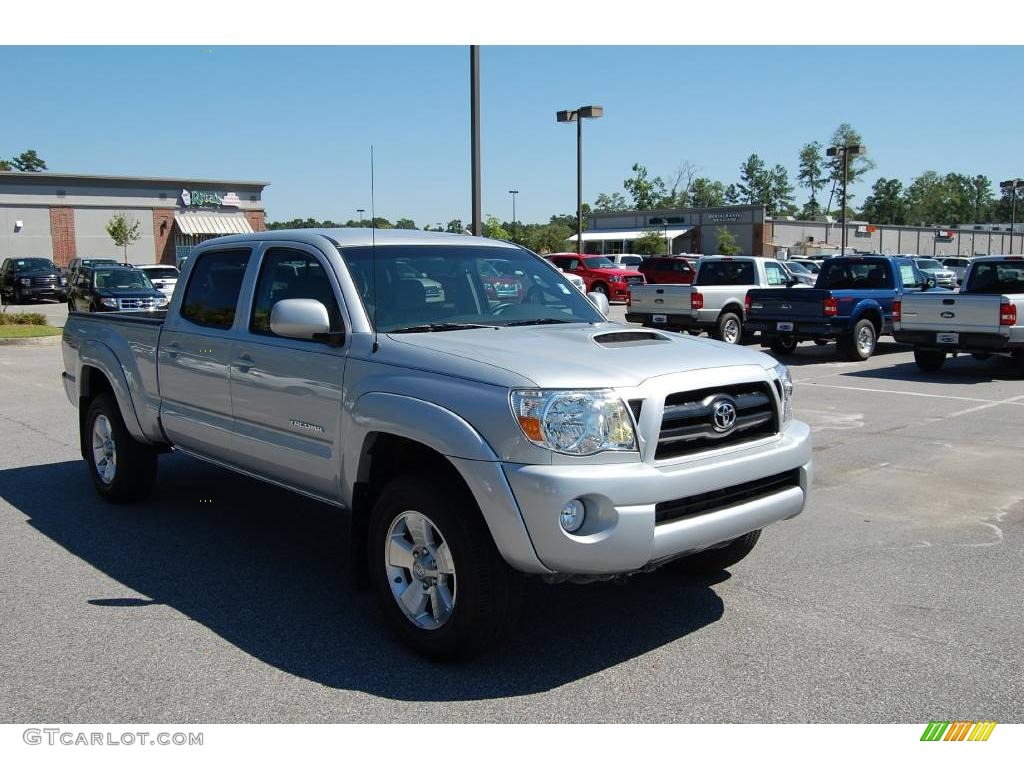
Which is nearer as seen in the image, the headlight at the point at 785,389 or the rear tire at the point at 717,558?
the headlight at the point at 785,389

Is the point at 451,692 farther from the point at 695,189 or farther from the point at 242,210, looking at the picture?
the point at 695,189

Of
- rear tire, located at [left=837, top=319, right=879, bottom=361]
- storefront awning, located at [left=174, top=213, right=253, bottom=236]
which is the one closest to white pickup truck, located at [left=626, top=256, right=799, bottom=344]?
rear tire, located at [left=837, top=319, right=879, bottom=361]

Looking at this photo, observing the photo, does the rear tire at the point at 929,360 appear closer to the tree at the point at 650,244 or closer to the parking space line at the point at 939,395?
the parking space line at the point at 939,395

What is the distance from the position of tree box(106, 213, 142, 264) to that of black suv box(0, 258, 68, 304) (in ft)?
71.7

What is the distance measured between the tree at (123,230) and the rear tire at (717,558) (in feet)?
192

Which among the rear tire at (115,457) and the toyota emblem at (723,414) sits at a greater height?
the toyota emblem at (723,414)

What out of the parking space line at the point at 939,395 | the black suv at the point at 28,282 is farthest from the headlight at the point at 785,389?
the black suv at the point at 28,282

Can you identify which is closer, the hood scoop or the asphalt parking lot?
the asphalt parking lot

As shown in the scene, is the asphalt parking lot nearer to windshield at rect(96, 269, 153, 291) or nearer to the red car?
windshield at rect(96, 269, 153, 291)

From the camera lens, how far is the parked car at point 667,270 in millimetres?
24719

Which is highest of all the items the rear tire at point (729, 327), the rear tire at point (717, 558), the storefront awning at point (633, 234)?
the storefront awning at point (633, 234)

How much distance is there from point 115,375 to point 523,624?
3.69 metres

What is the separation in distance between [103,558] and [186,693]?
213 cm

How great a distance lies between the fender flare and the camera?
21.8 ft
